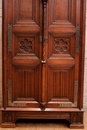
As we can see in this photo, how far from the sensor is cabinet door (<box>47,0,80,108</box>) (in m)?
2.87

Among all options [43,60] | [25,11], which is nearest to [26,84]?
[43,60]

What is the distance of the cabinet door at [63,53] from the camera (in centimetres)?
287

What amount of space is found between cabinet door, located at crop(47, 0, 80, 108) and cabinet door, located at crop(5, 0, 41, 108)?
137mm

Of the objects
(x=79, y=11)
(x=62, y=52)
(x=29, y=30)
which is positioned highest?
(x=79, y=11)

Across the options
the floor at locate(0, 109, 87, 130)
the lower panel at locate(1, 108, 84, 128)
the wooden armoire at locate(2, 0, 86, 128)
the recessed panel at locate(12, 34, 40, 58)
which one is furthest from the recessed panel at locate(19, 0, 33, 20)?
the floor at locate(0, 109, 87, 130)

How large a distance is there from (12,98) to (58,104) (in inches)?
20.9

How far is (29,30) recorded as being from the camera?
288cm

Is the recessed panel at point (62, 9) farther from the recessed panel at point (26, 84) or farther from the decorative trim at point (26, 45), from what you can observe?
the recessed panel at point (26, 84)

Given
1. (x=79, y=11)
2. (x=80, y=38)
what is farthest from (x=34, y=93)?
(x=79, y=11)

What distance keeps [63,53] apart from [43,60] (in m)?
0.24

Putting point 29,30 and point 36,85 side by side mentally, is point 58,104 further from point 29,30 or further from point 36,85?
point 29,30

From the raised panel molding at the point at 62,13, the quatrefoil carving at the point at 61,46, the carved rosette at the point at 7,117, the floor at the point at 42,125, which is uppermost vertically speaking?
the raised panel molding at the point at 62,13

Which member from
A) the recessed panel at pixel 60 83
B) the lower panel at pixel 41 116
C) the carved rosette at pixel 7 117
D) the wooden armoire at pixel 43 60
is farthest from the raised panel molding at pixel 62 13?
the carved rosette at pixel 7 117

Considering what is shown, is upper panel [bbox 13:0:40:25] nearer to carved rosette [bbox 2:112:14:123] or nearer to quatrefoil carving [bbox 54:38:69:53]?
quatrefoil carving [bbox 54:38:69:53]
